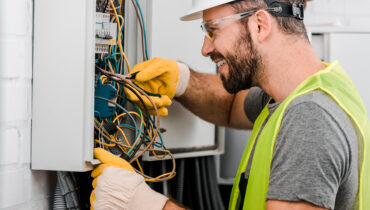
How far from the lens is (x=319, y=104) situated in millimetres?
1066

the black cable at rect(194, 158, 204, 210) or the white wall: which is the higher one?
the white wall

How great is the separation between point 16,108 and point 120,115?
348mm

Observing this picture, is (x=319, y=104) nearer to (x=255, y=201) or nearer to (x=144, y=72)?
(x=255, y=201)

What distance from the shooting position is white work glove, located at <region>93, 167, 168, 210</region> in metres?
1.21

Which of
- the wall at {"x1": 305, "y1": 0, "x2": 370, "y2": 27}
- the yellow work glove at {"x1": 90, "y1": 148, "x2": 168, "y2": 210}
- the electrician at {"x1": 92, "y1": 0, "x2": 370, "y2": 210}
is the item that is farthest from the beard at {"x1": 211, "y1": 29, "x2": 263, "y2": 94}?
the wall at {"x1": 305, "y1": 0, "x2": 370, "y2": 27}

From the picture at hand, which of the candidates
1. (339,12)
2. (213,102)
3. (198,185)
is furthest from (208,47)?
(339,12)

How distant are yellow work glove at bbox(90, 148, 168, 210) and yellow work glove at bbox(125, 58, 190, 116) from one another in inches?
9.9

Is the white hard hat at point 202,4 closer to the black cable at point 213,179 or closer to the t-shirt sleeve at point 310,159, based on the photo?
the t-shirt sleeve at point 310,159

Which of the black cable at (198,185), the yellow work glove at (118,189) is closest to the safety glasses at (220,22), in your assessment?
the yellow work glove at (118,189)

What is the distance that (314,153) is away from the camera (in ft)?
3.36

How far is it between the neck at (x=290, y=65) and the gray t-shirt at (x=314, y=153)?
0.55 feet

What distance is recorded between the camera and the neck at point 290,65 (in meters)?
1.26

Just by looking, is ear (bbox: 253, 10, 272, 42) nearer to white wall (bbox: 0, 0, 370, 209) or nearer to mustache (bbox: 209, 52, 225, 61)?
mustache (bbox: 209, 52, 225, 61)

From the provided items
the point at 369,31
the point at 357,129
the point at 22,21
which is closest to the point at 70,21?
the point at 22,21
